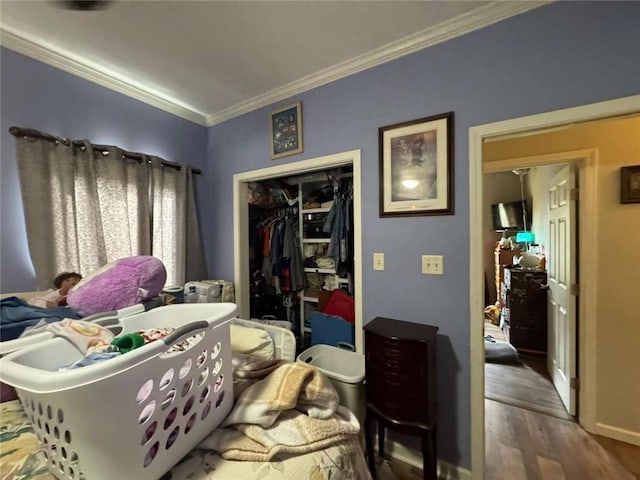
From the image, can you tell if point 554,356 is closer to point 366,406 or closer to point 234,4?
point 366,406

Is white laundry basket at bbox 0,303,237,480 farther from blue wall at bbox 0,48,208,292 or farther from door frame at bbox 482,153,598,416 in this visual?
door frame at bbox 482,153,598,416

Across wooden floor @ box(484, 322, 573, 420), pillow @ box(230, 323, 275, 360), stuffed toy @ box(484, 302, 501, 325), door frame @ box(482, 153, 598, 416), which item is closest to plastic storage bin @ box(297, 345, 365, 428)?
pillow @ box(230, 323, 275, 360)

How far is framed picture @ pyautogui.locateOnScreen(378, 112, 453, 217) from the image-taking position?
1.50m

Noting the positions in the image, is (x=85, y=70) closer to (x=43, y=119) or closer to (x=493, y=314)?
(x=43, y=119)

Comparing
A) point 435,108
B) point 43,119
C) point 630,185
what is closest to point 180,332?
point 435,108

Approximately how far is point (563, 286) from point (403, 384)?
1769mm

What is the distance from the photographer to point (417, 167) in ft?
5.17

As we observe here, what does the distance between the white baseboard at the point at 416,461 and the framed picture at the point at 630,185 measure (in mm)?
1958

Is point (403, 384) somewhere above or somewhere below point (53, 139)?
below

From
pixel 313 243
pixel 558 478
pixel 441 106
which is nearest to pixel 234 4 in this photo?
pixel 441 106

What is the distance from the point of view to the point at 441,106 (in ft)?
4.95

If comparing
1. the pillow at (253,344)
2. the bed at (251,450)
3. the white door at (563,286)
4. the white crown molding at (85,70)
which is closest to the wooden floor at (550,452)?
the white door at (563,286)

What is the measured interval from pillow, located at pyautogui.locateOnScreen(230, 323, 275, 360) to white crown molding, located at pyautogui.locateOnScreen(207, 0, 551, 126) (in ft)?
5.60

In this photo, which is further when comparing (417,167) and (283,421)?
(417,167)
